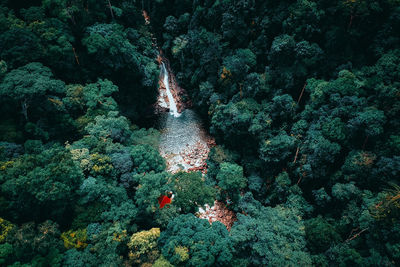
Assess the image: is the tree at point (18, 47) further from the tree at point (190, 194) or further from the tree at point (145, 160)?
the tree at point (190, 194)

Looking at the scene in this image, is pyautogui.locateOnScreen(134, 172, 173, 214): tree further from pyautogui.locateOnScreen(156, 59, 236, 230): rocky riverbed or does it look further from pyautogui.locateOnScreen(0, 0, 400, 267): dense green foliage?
pyautogui.locateOnScreen(156, 59, 236, 230): rocky riverbed

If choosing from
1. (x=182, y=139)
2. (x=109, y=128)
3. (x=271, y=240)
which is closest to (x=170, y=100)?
(x=182, y=139)

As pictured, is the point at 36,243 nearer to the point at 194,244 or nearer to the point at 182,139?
the point at 194,244

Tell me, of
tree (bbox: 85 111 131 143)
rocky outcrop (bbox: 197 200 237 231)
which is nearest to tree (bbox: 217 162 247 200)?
rocky outcrop (bbox: 197 200 237 231)

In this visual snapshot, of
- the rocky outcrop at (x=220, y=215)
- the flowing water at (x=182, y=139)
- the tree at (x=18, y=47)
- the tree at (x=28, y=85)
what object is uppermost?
the tree at (x=18, y=47)

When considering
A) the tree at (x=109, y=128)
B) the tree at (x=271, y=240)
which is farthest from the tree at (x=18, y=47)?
the tree at (x=271, y=240)
